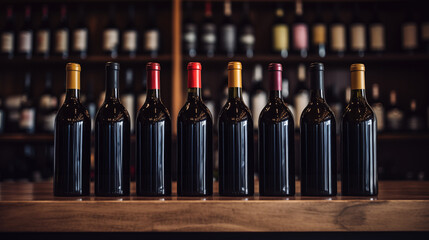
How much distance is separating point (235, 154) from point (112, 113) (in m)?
0.21

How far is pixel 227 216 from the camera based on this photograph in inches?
23.6

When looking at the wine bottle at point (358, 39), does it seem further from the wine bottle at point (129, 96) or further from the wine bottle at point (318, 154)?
the wine bottle at point (318, 154)

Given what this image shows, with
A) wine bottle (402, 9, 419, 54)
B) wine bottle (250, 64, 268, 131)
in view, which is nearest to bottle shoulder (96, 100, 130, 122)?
wine bottle (250, 64, 268, 131)

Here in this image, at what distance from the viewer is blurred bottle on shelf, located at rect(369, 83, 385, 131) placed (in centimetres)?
210

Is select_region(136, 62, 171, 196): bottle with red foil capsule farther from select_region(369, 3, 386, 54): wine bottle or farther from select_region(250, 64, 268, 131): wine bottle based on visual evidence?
select_region(369, 3, 386, 54): wine bottle

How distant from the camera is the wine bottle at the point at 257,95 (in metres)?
2.05

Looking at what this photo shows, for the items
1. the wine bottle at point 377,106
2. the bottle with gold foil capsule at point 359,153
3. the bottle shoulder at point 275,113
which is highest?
the wine bottle at point 377,106

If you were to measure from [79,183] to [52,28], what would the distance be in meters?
1.88

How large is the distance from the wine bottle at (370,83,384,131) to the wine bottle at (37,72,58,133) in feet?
5.18

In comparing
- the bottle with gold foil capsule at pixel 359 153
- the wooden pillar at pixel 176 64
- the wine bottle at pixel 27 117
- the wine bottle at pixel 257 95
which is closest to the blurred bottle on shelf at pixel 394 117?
the wine bottle at pixel 257 95

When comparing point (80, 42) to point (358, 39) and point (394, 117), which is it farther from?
point (394, 117)

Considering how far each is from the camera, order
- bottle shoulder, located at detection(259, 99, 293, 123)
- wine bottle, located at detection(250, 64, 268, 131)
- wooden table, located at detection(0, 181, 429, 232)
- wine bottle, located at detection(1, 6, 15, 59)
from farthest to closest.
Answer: wine bottle, located at detection(1, 6, 15, 59), wine bottle, located at detection(250, 64, 268, 131), bottle shoulder, located at detection(259, 99, 293, 123), wooden table, located at detection(0, 181, 429, 232)

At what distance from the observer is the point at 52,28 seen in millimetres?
2357

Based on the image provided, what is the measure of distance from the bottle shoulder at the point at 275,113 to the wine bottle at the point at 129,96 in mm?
1434
